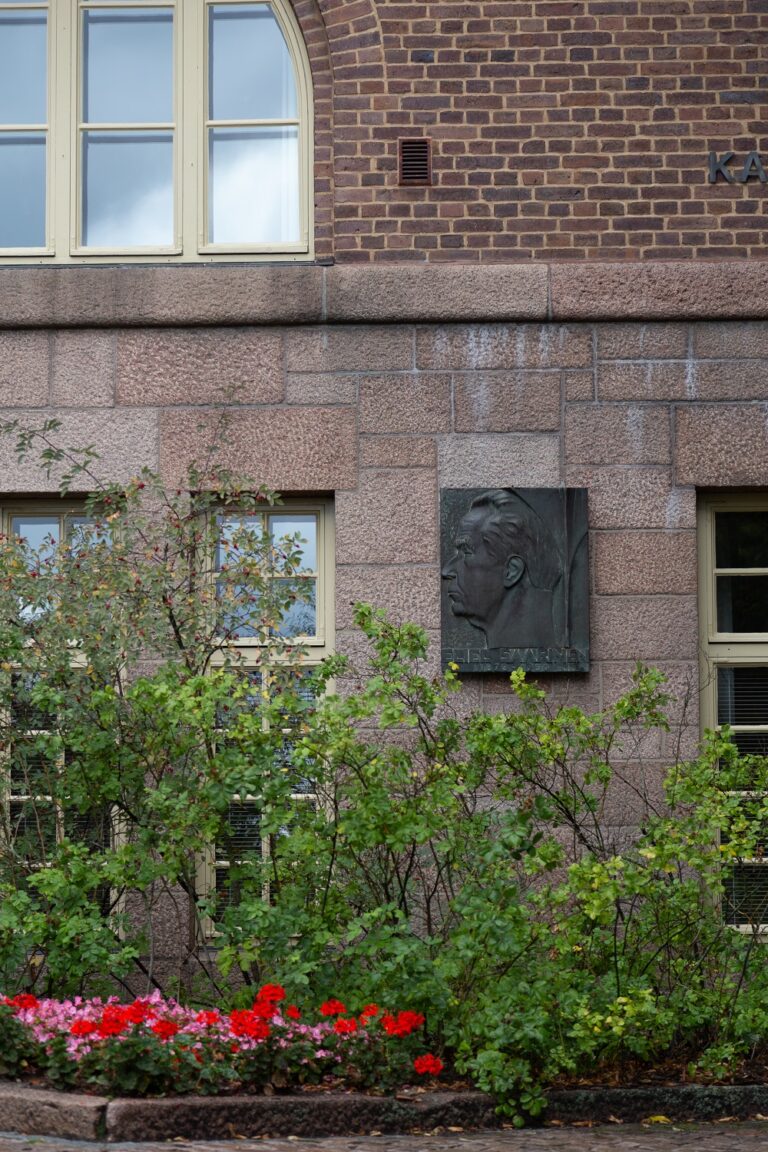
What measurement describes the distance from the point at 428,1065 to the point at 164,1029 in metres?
1.04

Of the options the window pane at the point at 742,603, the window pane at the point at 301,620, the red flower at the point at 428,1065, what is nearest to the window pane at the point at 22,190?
the window pane at the point at 301,620

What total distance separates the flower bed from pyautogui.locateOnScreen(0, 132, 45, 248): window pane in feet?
14.6

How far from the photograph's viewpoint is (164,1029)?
19.7 feet

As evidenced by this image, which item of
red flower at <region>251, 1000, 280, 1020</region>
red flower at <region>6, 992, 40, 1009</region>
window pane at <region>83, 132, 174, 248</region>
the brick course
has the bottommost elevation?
red flower at <region>6, 992, 40, 1009</region>

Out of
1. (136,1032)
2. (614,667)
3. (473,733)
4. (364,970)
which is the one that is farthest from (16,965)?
(614,667)

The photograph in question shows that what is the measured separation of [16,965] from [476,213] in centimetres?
464

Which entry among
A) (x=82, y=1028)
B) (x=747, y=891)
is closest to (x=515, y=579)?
(x=747, y=891)

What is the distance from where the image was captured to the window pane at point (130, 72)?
8.98m

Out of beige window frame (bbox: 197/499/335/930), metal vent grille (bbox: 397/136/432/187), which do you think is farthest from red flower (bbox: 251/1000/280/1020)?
metal vent grille (bbox: 397/136/432/187)

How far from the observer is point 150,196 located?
8.94 m

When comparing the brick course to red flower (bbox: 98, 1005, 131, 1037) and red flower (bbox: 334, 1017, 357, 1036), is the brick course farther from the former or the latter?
red flower (bbox: 98, 1005, 131, 1037)

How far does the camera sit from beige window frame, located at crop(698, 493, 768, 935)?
28.3ft

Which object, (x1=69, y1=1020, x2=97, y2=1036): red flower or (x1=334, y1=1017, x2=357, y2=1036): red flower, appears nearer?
(x1=69, y1=1020, x2=97, y2=1036): red flower

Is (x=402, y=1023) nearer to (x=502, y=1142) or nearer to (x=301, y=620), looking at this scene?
(x=502, y=1142)
